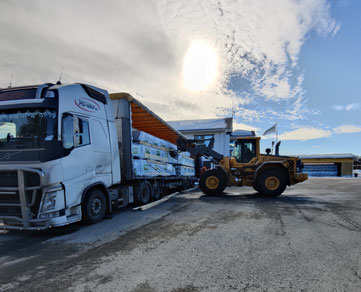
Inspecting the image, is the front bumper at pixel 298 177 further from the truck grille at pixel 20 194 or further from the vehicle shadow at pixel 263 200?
the truck grille at pixel 20 194

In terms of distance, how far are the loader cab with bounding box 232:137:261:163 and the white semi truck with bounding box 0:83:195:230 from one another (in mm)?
7139

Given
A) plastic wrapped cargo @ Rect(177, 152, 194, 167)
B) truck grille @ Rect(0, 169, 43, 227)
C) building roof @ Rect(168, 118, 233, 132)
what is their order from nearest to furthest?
truck grille @ Rect(0, 169, 43, 227), plastic wrapped cargo @ Rect(177, 152, 194, 167), building roof @ Rect(168, 118, 233, 132)

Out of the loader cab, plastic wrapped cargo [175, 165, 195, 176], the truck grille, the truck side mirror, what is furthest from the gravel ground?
plastic wrapped cargo [175, 165, 195, 176]

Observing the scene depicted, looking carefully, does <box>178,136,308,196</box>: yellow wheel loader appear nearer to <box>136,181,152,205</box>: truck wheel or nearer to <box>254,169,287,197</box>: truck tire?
<box>254,169,287,197</box>: truck tire

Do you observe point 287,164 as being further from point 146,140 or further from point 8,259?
point 8,259

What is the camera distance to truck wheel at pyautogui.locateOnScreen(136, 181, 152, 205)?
26.9 feet

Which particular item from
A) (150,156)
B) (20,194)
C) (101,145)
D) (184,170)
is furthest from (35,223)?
(184,170)

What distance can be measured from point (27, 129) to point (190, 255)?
169 inches

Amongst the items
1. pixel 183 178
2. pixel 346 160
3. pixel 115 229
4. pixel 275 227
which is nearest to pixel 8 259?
pixel 115 229

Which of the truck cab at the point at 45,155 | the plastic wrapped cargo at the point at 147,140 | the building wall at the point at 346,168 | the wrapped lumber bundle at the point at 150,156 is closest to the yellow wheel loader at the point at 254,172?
the wrapped lumber bundle at the point at 150,156

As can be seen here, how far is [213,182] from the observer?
37.5ft

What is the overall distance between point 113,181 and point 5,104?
123 inches

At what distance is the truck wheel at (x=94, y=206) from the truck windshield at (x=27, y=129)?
173 centimetres

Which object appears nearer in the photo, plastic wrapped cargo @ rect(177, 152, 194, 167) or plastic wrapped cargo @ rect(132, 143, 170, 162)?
plastic wrapped cargo @ rect(132, 143, 170, 162)
